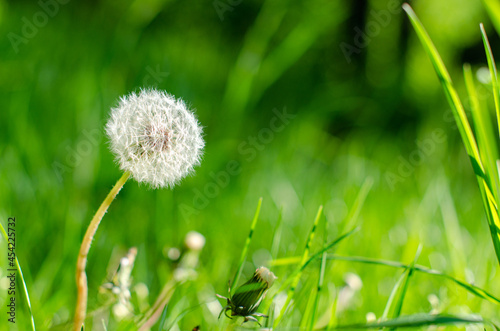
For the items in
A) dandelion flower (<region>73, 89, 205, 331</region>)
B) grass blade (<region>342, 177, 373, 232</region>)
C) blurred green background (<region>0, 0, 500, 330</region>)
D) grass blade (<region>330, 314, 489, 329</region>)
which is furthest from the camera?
blurred green background (<region>0, 0, 500, 330</region>)

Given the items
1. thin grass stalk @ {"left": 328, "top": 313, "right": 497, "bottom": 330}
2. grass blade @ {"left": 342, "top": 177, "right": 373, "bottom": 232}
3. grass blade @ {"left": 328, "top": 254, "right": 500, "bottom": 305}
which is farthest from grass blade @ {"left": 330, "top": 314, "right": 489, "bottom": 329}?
grass blade @ {"left": 342, "top": 177, "right": 373, "bottom": 232}

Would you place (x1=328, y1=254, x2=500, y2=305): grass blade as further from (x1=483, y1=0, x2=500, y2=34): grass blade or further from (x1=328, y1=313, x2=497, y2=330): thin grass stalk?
(x1=483, y1=0, x2=500, y2=34): grass blade

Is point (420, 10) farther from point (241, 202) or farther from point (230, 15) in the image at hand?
point (241, 202)

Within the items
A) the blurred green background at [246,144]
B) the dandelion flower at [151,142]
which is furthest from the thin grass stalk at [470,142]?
the dandelion flower at [151,142]

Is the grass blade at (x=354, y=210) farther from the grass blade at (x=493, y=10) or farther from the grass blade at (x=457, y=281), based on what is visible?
the grass blade at (x=493, y=10)

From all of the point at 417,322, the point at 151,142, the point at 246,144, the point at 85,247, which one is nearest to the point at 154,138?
the point at 151,142

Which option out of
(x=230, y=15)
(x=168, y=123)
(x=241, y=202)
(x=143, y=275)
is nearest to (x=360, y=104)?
(x=230, y=15)
